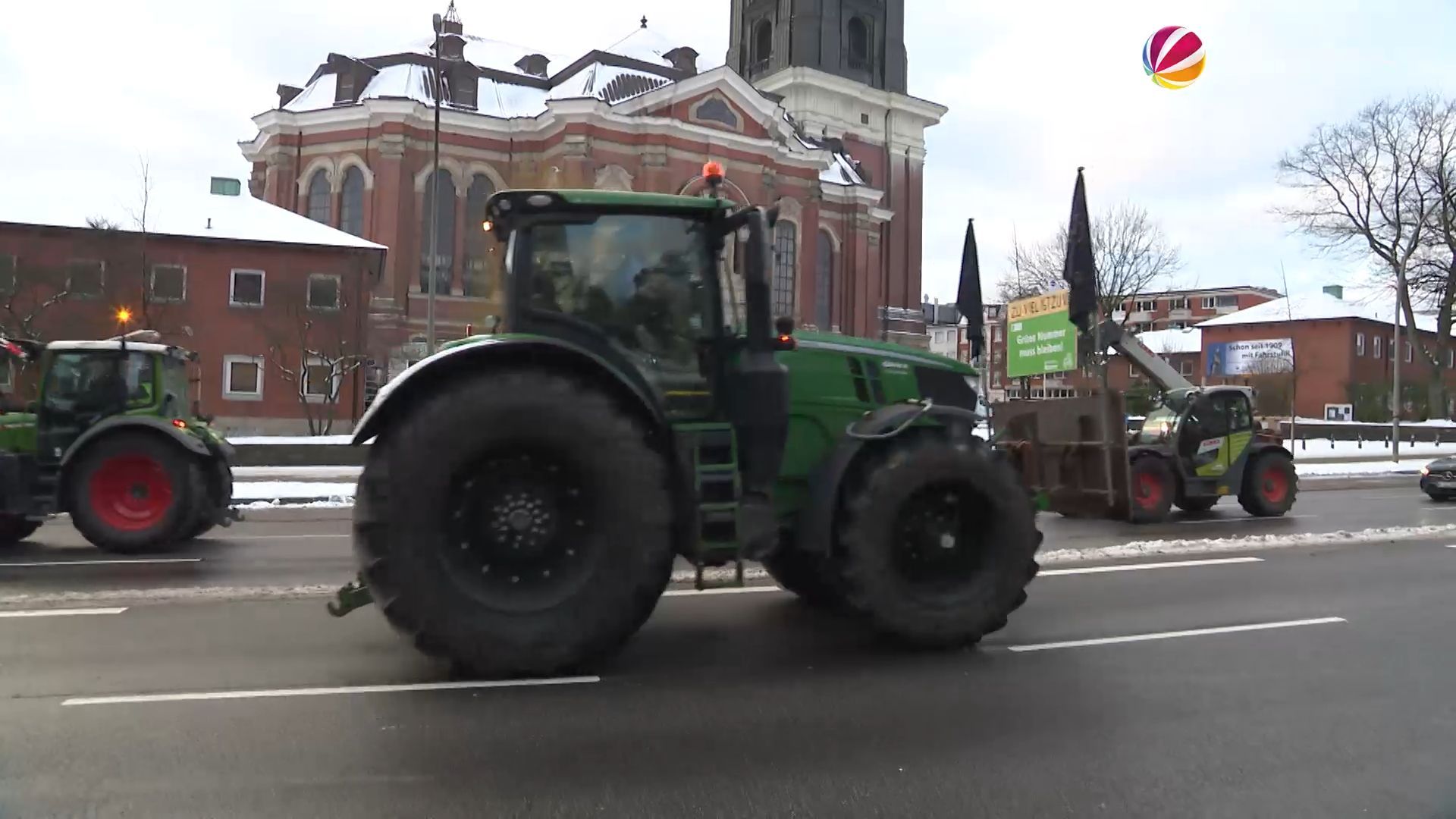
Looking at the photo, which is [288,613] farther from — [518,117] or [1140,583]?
[518,117]

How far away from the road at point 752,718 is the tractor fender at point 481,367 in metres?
1.35

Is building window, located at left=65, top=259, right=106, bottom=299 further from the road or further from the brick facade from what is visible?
the road

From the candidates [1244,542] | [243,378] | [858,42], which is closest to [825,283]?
[858,42]

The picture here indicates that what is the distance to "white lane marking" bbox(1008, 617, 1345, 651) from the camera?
5980 millimetres

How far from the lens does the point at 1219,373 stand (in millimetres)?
63719

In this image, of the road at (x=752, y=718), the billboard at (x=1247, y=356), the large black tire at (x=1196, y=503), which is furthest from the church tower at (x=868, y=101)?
the road at (x=752, y=718)

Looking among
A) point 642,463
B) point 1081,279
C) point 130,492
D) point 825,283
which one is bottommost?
point 130,492

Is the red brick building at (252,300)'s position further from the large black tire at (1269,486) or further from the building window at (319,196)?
the large black tire at (1269,486)

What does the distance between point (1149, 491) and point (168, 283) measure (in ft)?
99.5

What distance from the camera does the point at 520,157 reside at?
43875mm

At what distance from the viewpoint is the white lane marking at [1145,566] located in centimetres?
877

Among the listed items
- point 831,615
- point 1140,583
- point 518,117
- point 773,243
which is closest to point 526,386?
point 773,243

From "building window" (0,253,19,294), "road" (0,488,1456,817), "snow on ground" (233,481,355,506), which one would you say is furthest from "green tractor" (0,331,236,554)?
"building window" (0,253,19,294)

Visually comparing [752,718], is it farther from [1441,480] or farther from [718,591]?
[1441,480]
